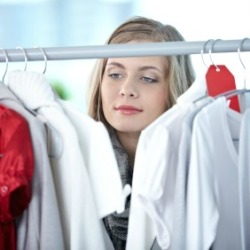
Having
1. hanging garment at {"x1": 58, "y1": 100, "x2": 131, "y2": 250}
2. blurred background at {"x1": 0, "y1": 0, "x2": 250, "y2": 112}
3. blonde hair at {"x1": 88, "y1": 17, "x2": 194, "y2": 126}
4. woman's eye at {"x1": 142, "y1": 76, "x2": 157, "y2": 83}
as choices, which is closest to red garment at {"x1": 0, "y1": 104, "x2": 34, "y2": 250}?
hanging garment at {"x1": 58, "y1": 100, "x2": 131, "y2": 250}

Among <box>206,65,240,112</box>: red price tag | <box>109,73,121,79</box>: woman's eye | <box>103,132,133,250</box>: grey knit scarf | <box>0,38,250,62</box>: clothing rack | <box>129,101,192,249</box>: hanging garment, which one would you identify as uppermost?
<box>0,38,250,62</box>: clothing rack

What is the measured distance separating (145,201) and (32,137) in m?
0.20

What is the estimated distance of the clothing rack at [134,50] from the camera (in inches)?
40.0

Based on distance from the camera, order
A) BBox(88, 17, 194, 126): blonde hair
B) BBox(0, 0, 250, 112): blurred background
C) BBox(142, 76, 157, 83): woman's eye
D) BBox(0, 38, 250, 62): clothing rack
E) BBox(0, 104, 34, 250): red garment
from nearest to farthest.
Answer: BBox(0, 104, 34, 250): red garment, BBox(0, 38, 250, 62): clothing rack, BBox(142, 76, 157, 83): woman's eye, BBox(88, 17, 194, 126): blonde hair, BBox(0, 0, 250, 112): blurred background

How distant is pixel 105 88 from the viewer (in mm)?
1396

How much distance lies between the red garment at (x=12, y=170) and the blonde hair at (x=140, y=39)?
660 mm

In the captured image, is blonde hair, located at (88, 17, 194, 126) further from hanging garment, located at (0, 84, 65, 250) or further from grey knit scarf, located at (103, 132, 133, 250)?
hanging garment, located at (0, 84, 65, 250)

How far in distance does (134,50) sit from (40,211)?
0.32 meters

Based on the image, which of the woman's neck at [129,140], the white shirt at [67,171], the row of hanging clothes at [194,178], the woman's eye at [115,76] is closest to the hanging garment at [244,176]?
the row of hanging clothes at [194,178]

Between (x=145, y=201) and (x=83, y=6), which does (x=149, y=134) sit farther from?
(x=83, y=6)

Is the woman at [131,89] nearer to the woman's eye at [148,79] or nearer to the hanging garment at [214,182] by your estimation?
the woman's eye at [148,79]

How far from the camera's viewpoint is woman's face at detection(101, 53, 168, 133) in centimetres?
125

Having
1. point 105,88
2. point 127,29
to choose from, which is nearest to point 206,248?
point 105,88

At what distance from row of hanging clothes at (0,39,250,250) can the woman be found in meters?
0.26
